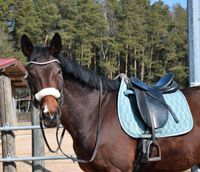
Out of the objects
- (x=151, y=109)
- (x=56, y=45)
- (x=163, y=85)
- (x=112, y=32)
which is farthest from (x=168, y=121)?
(x=112, y=32)

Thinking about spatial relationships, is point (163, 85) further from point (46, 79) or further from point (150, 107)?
point (46, 79)

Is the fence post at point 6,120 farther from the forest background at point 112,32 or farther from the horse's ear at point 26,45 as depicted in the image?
the forest background at point 112,32

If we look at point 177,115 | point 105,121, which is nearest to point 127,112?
point 105,121

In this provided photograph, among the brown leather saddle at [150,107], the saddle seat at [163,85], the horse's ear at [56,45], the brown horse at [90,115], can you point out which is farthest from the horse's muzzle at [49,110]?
the saddle seat at [163,85]

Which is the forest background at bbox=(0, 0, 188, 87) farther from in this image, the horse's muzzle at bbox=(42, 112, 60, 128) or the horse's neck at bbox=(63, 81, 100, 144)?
the horse's muzzle at bbox=(42, 112, 60, 128)

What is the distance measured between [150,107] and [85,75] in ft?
2.20

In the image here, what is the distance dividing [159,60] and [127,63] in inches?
164

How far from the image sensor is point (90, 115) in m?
3.69

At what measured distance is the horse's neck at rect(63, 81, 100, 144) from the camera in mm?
3623

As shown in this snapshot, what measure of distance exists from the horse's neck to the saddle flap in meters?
0.41

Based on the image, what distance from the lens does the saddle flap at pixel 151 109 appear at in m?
3.63

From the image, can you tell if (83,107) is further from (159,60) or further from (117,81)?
(159,60)

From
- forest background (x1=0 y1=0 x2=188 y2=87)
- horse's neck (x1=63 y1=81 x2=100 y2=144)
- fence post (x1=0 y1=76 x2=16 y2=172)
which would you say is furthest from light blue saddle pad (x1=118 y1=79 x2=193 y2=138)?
forest background (x1=0 y1=0 x2=188 y2=87)

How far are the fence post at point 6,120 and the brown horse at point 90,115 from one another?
2218 mm
